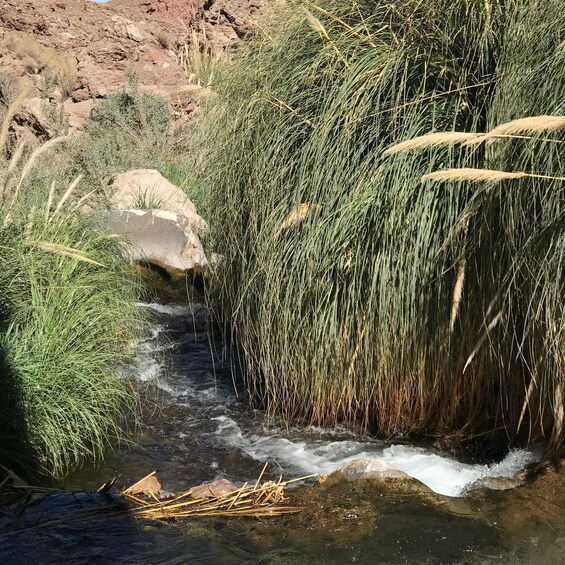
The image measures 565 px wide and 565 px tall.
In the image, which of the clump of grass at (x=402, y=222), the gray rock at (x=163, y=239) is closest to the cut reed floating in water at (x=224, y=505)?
the clump of grass at (x=402, y=222)

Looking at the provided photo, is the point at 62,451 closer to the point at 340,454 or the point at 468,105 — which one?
the point at 340,454

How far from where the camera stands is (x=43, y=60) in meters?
14.7

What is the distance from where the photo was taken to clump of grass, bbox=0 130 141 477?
356 centimetres

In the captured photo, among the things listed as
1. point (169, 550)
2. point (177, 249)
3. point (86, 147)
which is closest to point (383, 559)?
point (169, 550)

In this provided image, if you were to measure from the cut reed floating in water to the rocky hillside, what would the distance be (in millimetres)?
10197

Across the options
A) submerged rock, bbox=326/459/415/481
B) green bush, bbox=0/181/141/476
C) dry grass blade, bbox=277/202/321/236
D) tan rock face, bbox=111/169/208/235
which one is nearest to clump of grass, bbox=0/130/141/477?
green bush, bbox=0/181/141/476

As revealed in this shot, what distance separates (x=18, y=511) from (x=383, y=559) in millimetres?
1358

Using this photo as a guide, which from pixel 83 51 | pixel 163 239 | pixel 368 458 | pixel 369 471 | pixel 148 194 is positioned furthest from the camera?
pixel 83 51

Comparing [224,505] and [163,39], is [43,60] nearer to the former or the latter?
[163,39]

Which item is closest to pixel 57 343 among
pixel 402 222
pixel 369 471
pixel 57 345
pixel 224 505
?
pixel 57 345

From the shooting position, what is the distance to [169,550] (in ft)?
9.06

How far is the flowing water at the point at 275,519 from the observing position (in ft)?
8.96

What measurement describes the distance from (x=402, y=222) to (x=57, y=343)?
1.74 meters

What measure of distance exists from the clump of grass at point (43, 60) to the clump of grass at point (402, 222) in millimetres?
11048
